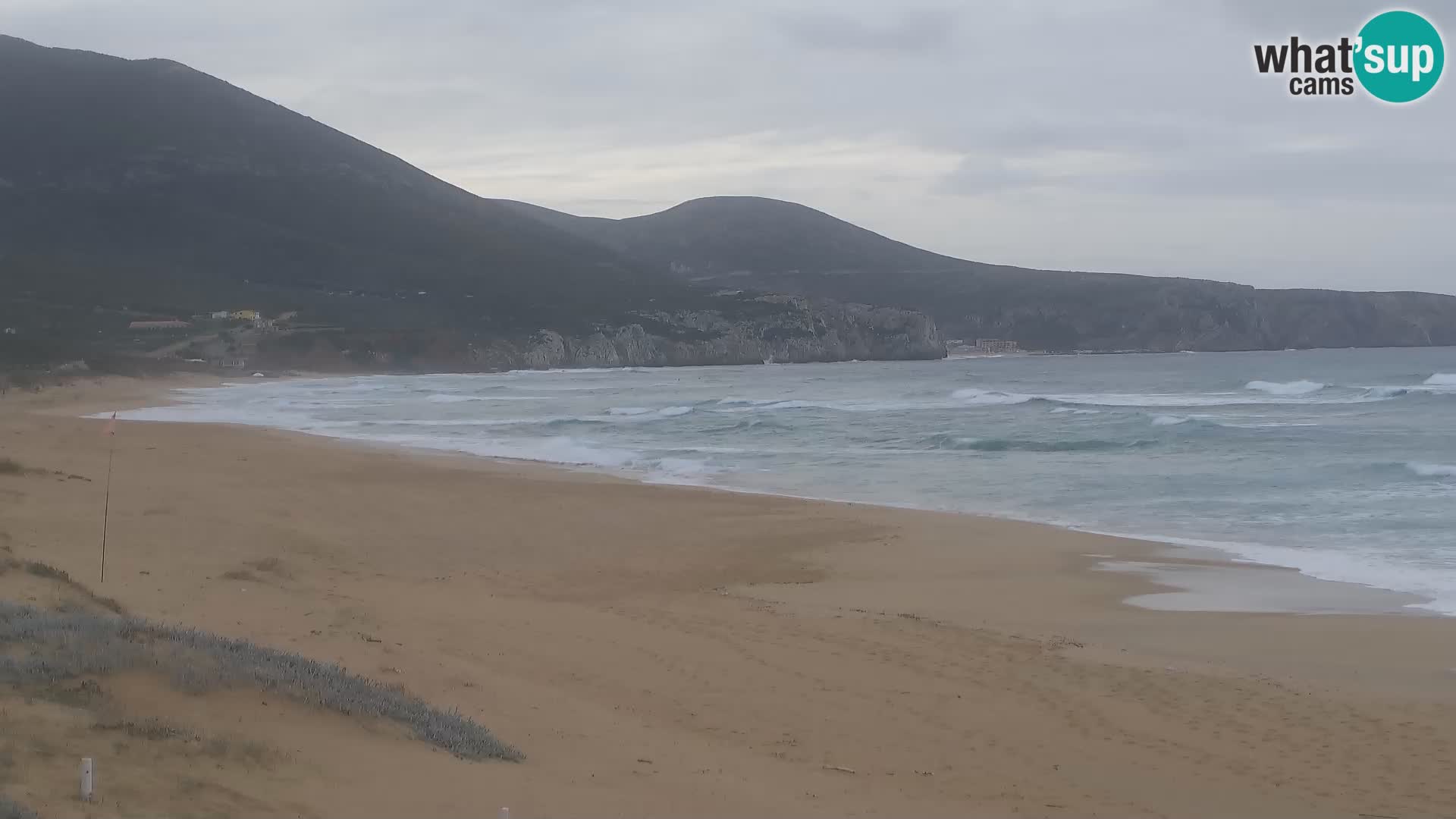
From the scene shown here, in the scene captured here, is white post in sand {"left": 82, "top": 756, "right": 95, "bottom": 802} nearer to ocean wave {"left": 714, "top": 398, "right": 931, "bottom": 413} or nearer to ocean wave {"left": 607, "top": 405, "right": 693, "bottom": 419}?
ocean wave {"left": 607, "top": 405, "right": 693, "bottom": 419}

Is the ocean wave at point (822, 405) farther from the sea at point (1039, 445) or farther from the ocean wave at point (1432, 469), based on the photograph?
the ocean wave at point (1432, 469)

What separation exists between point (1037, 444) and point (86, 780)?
2507 cm

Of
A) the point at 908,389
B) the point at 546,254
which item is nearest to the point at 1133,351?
the point at 546,254

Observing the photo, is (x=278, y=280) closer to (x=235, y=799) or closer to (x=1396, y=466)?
(x=1396, y=466)

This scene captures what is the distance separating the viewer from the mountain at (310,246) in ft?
317

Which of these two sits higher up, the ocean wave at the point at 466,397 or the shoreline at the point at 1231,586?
the ocean wave at the point at 466,397

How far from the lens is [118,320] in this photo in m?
75.6

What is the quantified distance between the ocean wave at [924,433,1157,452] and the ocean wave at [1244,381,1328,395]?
29.3m

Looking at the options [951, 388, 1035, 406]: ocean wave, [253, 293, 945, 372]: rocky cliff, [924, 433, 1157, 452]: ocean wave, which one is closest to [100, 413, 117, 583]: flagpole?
[924, 433, 1157, 452]: ocean wave

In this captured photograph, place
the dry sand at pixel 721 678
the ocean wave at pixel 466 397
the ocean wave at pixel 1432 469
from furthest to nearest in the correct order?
1. the ocean wave at pixel 466 397
2. the ocean wave at pixel 1432 469
3. the dry sand at pixel 721 678

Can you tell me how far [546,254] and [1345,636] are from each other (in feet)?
419

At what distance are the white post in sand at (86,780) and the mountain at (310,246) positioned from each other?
268ft

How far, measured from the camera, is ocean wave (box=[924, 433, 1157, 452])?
2688cm

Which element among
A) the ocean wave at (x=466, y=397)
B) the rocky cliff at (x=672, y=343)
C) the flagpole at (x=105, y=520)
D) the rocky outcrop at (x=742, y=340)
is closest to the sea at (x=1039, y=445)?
the ocean wave at (x=466, y=397)
